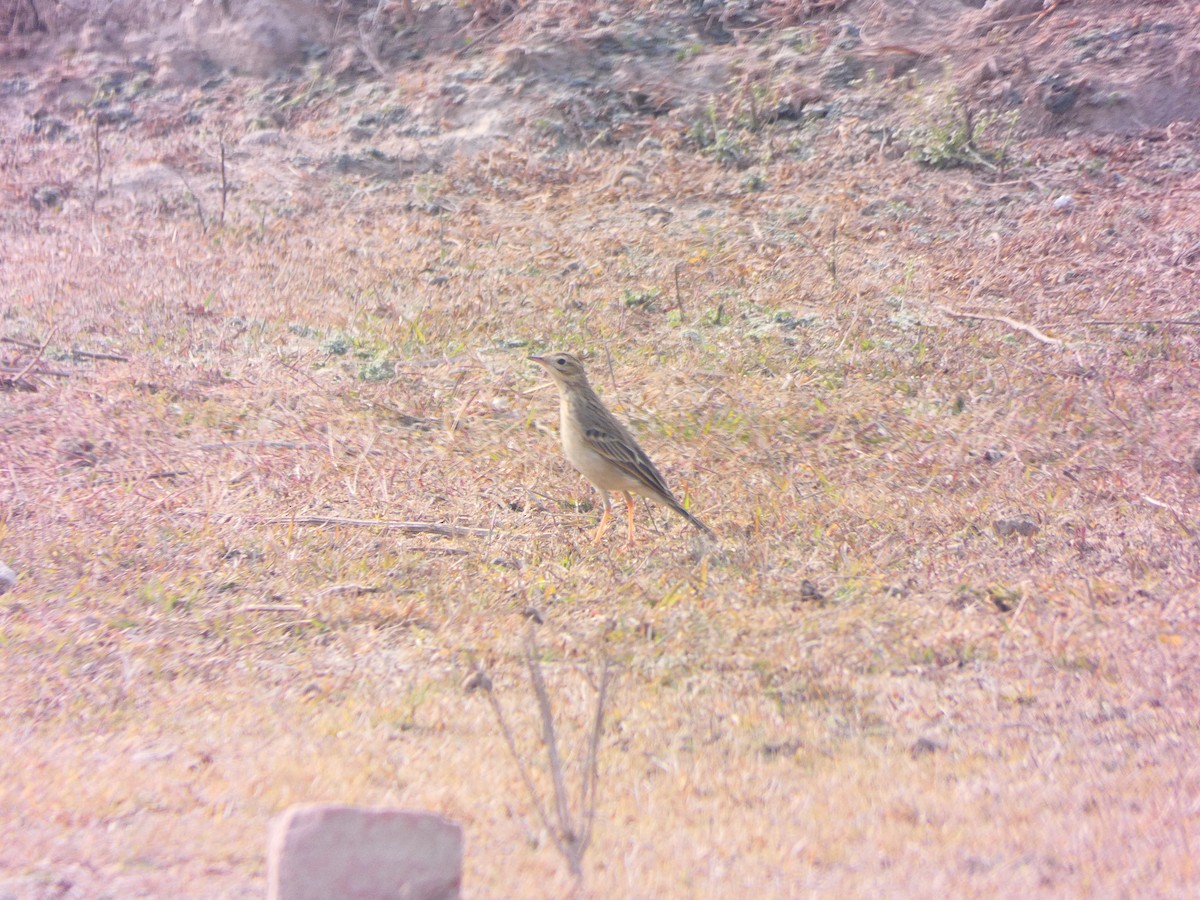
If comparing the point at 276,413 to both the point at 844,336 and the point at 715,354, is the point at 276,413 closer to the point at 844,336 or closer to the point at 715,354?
the point at 715,354

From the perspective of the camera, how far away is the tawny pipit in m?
6.73

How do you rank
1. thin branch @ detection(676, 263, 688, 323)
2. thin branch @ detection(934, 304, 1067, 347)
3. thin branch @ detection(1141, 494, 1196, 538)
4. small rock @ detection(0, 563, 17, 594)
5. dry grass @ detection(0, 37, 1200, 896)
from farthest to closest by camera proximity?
thin branch @ detection(676, 263, 688, 323), thin branch @ detection(934, 304, 1067, 347), thin branch @ detection(1141, 494, 1196, 538), small rock @ detection(0, 563, 17, 594), dry grass @ detection(0, 37, 1200, 896)

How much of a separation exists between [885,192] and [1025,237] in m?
1.31

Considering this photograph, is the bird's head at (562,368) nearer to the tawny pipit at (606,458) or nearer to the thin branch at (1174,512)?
the tawny pipit at (606,458)

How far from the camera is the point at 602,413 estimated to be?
6.98 metres

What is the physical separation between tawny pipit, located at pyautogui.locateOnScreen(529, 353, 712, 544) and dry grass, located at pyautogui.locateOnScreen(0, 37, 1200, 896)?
10.5 inches

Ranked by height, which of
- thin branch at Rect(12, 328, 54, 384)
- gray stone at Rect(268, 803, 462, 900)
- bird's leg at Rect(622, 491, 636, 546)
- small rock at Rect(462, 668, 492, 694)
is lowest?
bird's leg at Rect(622, 491, 636, 546)

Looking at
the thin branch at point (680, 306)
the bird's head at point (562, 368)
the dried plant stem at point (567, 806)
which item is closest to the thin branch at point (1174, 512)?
the bird's head at point (562, 368)

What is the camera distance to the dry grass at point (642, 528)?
406 centimetres

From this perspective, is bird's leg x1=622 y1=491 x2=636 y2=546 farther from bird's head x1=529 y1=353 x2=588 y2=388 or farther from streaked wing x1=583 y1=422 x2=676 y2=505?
bird's head x1=529 y1=353 x2=588 y2=388

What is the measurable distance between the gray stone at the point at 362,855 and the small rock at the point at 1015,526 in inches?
162

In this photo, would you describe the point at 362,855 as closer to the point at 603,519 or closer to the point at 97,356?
the point at 603,519

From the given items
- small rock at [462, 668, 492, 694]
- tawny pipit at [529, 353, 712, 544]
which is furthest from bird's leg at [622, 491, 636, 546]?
small rock at [462, 668, 492, 694]

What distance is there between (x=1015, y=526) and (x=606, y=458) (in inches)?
82.8
